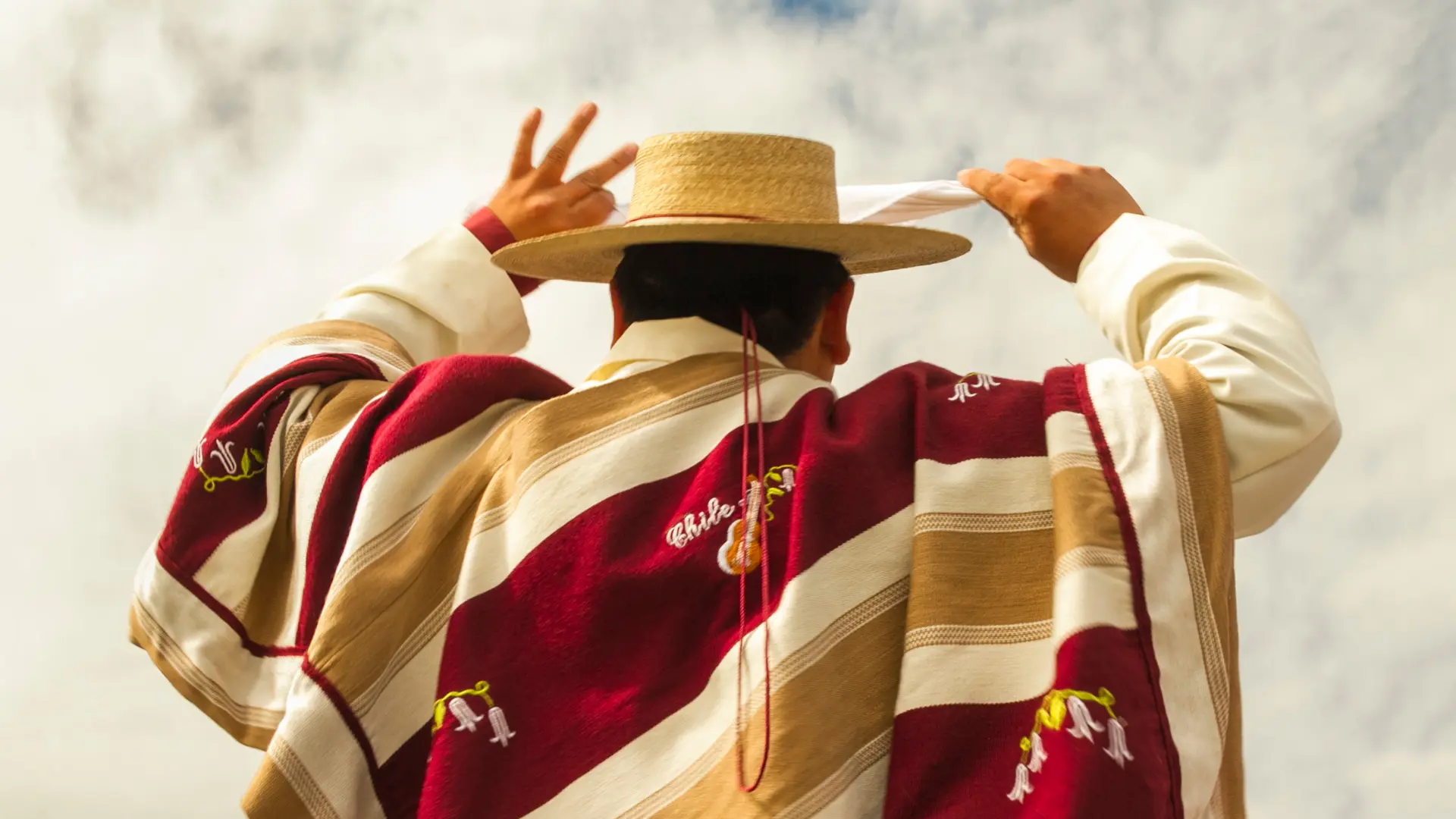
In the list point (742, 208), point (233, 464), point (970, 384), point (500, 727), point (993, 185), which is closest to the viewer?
point (500, 727)

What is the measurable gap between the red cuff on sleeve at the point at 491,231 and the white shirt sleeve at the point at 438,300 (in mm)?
12

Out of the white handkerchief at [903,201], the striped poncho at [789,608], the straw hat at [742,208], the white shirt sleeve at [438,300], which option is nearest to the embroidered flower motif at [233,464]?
the striped poncho at [789,608]

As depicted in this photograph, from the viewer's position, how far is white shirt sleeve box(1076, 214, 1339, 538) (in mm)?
1629

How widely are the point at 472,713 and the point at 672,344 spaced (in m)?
0.46

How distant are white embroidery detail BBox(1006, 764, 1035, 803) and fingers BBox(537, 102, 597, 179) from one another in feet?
4.08

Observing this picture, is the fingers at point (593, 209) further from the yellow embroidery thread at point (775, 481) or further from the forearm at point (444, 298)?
the yellow embroidery thread at point (775, 481)

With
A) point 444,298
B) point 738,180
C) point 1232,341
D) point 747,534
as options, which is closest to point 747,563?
point 747,534

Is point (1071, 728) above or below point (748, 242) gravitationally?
below

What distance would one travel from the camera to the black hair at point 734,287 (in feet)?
5.65

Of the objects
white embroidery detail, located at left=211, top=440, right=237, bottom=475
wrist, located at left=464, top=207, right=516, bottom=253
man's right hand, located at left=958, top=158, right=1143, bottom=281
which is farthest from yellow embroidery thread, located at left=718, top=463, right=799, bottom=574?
wrist, located at left=464, top=207, right=516, bottom=253

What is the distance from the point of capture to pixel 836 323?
1.81 meters

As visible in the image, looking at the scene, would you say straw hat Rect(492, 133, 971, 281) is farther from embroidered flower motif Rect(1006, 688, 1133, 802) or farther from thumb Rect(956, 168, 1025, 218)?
embroidered flower motif Rect(1006, 688, 1133, 802)

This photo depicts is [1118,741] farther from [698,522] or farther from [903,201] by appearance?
[903,201]

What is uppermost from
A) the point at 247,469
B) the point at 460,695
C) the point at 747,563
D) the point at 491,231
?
the point at 491,231
